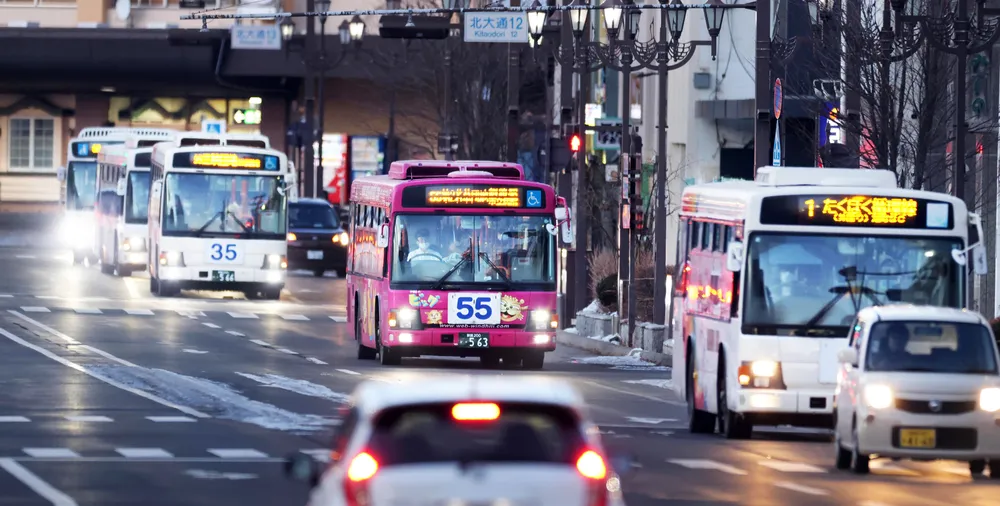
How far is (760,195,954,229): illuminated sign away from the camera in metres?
21.1

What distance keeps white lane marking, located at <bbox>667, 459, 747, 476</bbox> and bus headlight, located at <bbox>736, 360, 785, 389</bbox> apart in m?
1.50

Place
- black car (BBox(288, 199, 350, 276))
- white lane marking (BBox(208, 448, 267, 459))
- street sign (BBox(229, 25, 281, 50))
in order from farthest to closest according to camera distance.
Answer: street sign (BBox(229, 25, 281, 50))
black car (BBox(288, 199, 350, 276))
white lane marking (BBox(208, 448, 267, 459))

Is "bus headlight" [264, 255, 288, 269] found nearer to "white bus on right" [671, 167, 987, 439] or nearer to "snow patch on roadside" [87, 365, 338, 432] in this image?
"snow patch on roadside" [87, 365, 338, 432]

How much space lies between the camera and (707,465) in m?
19.0

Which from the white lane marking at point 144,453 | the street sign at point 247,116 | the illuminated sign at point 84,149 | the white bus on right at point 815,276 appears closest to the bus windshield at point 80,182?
the illuminated sign at point 84,149

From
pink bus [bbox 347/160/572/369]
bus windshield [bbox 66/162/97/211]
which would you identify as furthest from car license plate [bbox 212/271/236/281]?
bus windshield [bbox 66/162/97/211]

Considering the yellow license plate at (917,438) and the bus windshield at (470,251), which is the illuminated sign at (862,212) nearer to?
the yellow license plate at (917,438)

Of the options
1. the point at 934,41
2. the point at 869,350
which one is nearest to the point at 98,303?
the point at 934,41

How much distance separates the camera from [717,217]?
22703 millimetres

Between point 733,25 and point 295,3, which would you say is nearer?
point 733,25

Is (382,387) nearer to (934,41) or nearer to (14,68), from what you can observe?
(934,41)

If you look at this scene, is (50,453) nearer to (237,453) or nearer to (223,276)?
(237,453)

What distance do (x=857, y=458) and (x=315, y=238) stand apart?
1434 inches

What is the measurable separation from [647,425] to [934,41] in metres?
6.21
